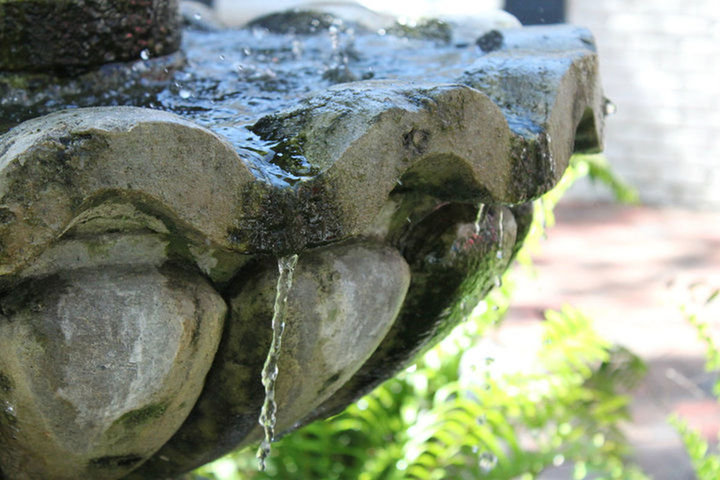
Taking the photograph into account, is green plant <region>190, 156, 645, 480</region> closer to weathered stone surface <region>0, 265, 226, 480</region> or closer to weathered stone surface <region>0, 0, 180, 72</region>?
weathered stone surface <region>0, 0, 180, 72</region>

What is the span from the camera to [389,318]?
1.44m

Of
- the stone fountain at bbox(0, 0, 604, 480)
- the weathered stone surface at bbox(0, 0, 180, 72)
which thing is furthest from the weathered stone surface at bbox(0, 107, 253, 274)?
the weathered stone surface at bbox(0, 0, 180, 72)

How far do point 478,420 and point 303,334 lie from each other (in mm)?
1829

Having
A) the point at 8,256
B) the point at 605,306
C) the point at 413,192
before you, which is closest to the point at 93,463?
the point at 8,256

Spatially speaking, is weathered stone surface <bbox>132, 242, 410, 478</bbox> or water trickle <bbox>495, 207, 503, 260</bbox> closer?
weathered stone surface <bbox>132, 242, 410, 478</bbox>

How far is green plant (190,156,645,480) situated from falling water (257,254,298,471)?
1.46 metres

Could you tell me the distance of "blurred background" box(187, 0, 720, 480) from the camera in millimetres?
4477

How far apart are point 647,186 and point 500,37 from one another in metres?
5.54

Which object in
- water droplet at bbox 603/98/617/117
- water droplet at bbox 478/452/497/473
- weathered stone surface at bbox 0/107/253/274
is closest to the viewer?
weathered stone surface at bbox 0/107/253/274

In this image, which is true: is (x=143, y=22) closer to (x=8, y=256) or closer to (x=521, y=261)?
(x=8, y=256)

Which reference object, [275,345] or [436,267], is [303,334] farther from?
[436,267]

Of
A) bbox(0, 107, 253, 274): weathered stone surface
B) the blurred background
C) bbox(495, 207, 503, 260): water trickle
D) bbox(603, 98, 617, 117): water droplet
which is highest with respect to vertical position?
bbox(0, 107, 253, 274): weathered stone surface

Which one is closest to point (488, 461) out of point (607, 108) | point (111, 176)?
point (607, 108)

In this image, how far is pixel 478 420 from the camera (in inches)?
120
